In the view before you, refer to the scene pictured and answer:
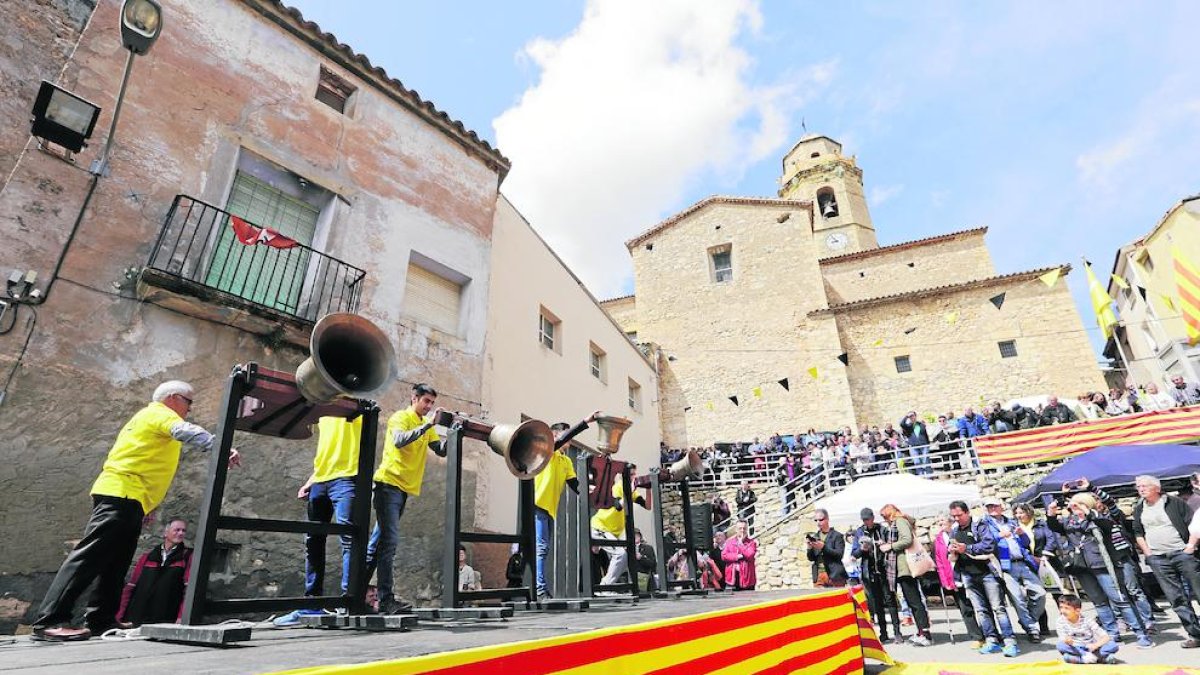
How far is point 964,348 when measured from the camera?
23.1m

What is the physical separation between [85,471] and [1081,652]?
31.8 ft

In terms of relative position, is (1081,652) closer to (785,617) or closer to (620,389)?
(785,617)

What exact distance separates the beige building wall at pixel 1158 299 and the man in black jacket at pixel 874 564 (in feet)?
56.2

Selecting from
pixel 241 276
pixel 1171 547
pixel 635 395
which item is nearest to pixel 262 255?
pixel 241 276

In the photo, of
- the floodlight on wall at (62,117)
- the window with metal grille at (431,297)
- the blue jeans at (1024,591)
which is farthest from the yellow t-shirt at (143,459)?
the blue jeans at (1024,591)

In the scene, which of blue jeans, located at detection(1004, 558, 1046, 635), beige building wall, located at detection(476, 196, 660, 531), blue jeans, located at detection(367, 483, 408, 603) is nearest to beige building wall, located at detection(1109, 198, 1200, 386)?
blue jeans, located at detection(1004, 558, 1046, 635)

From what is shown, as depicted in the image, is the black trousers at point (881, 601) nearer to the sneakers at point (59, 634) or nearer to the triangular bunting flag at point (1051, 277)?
the sneakers at point (59, 634)

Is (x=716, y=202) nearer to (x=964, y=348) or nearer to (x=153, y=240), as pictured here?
(x=964, y=348)

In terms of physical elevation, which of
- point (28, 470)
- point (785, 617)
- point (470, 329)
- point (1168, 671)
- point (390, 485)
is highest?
point (470, 329)

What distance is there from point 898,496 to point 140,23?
40.2ft

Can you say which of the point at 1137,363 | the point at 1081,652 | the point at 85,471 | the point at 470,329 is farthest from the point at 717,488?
the point at 1137,363

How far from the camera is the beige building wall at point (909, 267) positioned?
87.5ft

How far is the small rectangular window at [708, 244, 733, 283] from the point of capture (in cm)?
2672

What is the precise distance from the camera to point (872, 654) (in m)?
5.95
